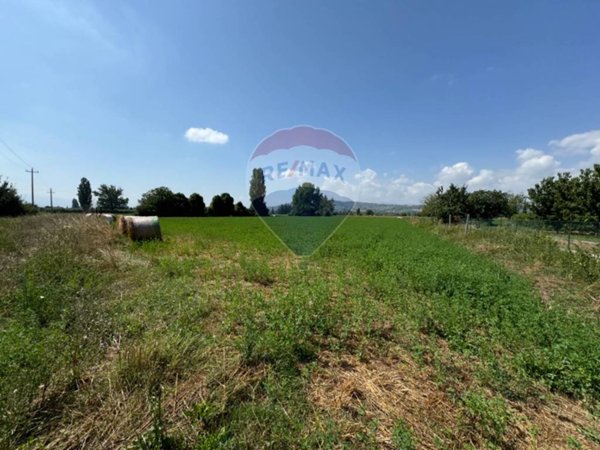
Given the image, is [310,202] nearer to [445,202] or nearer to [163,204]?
[445,202]

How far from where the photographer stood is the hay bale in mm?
10586

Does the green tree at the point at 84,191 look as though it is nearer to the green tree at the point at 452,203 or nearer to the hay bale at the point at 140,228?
the hay bale at the point at 140,228

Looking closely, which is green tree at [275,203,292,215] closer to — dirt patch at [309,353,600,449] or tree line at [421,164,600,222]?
dirt patch at [309,353,600,449]

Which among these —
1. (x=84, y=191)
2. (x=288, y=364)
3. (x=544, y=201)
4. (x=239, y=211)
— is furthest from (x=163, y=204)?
(x=544, y=201)

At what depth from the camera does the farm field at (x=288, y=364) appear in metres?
1.88

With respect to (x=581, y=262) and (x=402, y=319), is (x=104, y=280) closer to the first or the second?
(x=402, y=319)

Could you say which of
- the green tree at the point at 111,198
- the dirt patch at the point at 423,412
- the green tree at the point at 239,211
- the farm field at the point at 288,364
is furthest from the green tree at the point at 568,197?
the green tree at the point at 111,198

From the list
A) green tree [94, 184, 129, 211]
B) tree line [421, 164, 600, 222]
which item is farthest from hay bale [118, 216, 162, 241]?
green tree [94, 184, 129, 211]

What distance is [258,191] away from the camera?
29.6 ft

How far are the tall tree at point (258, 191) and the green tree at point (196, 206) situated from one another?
48226mm

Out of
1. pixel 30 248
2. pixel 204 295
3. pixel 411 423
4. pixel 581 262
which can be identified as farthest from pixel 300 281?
pixel 581 262

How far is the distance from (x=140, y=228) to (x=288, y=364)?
10464mm

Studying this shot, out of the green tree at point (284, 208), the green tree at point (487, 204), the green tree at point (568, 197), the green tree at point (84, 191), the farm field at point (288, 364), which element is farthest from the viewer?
the green tree at point (84, 191)

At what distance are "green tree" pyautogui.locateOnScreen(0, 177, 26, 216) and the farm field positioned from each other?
31794 mm
